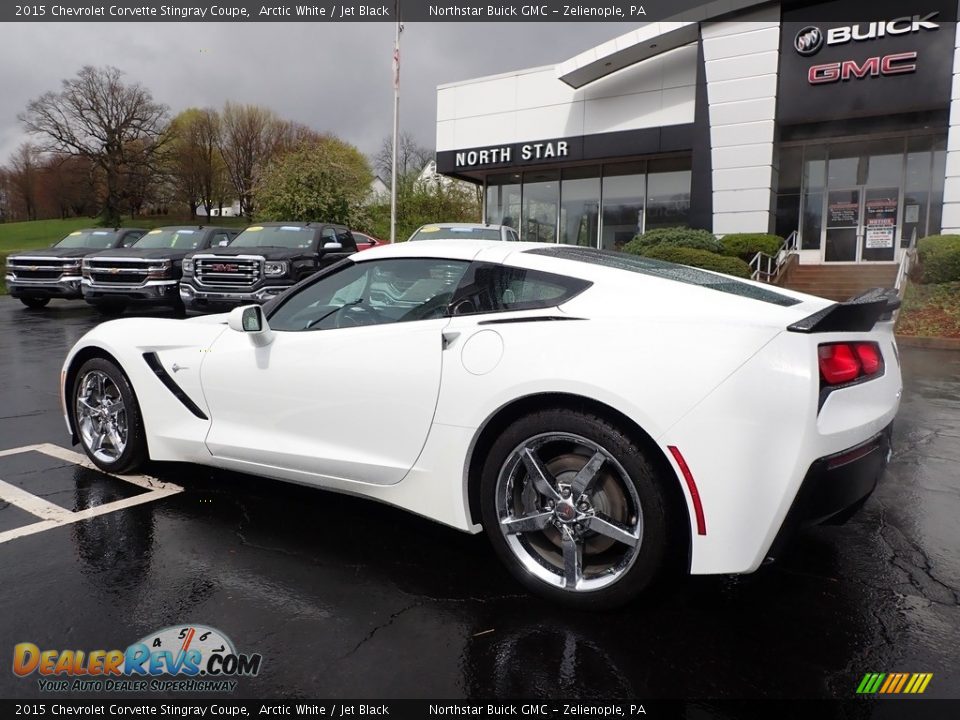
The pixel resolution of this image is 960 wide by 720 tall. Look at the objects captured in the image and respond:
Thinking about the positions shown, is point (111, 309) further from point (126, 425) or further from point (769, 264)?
point (769, 264)

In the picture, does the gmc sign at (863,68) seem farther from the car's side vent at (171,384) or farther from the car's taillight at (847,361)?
the car's side vent at (171,384)

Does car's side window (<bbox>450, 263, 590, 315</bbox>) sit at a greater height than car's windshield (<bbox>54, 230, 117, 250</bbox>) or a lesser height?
lesser

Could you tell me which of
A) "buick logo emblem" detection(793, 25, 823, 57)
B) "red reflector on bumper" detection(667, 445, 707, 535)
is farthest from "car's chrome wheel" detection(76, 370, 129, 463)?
"buick logo emblem" detection(793, 25, 823, 57)

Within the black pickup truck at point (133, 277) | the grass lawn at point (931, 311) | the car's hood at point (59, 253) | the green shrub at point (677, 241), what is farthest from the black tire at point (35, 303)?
the grass lawn at point (931, 311)

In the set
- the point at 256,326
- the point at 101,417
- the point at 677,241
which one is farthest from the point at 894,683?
the point at 677,241

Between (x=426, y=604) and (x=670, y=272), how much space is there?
1761mm

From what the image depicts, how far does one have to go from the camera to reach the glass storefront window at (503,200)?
25734mm

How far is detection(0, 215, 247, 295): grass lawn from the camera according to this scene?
6203 cm

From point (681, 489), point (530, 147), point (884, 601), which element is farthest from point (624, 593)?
point (530, 147)

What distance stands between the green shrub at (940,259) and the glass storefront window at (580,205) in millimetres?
10942

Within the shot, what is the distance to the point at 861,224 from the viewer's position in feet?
64.0

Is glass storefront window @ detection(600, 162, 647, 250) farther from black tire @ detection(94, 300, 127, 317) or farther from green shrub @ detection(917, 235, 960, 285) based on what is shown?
black tire @ detection(94, 300, 127, 317)

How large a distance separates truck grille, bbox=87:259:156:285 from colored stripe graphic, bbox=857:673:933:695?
45.9 ft

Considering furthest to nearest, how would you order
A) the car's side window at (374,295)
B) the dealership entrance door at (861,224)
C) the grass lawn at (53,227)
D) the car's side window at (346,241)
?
the grass lawn at (53,227), the dealership entrance door at (861,224), the car's side window at (346,241), the car's side window at (374,295)
